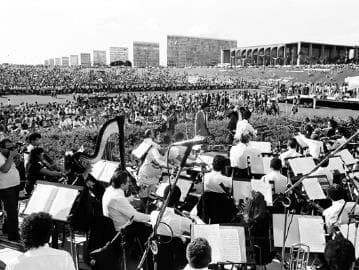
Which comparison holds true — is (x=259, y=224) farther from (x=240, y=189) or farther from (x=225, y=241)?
(x=225, y=241)

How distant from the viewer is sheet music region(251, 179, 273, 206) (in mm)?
5680

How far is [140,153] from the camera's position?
8266 mm

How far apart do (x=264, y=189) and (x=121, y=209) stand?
2080 millimetres

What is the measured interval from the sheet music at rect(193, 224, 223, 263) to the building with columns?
106598mm

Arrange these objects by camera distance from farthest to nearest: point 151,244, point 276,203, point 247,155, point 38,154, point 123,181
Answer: point 247,155
point 38,154
point 276,203
point 123,181
point 151,244

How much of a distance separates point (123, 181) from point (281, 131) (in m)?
11.7

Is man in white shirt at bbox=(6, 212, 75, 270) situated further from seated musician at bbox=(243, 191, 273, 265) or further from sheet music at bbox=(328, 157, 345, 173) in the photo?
sheet music at bbox=(328, 157, 345, 173)

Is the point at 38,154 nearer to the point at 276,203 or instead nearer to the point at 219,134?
the point at 276,203

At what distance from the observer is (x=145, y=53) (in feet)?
577

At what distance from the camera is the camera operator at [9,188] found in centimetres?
604

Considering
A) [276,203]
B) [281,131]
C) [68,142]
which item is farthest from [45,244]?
[281,131]

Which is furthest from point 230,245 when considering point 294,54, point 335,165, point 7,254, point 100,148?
point 294,54

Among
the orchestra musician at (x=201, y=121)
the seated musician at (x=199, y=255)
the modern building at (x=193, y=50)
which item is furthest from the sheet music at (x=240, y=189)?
the modern building at (x=193, y=50)

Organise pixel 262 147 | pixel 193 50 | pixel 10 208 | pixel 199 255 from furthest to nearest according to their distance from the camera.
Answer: pixel 193 50 < pixel 262 147 < pixel 10 208 < pixel 199 255
